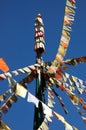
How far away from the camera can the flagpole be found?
11.0 metres

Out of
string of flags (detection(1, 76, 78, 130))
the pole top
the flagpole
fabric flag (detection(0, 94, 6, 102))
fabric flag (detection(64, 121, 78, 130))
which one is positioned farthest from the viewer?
the pole top

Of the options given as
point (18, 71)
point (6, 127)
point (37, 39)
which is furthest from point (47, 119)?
point (37, 39)

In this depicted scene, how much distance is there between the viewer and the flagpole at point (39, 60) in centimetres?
1099

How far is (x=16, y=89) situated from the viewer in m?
9.26

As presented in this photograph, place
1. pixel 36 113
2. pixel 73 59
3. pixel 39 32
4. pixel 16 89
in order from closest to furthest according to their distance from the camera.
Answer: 1. pixel 16 89
2. pixel 36 113
3. pixel 73 59
4. pixel 39 32

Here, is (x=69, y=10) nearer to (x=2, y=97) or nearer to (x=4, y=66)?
(x=2, y=97)

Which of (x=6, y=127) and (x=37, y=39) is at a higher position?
(x=37, y=39)

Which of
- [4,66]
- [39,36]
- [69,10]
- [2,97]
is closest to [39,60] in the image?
[39,36]

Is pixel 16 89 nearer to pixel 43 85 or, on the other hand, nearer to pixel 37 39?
A: pixel 43 85

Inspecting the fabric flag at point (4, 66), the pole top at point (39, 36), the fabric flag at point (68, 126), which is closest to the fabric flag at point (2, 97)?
→ the pole top at point (39, 36)

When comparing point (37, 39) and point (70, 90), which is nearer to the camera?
point (70, 90)

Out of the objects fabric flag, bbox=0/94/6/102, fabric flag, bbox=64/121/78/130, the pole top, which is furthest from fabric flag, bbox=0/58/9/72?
the pole top

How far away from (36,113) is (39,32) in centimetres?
242

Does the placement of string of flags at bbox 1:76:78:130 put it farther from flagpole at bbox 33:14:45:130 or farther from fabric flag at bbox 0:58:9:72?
flagpole at bbox 33:14:45:130
